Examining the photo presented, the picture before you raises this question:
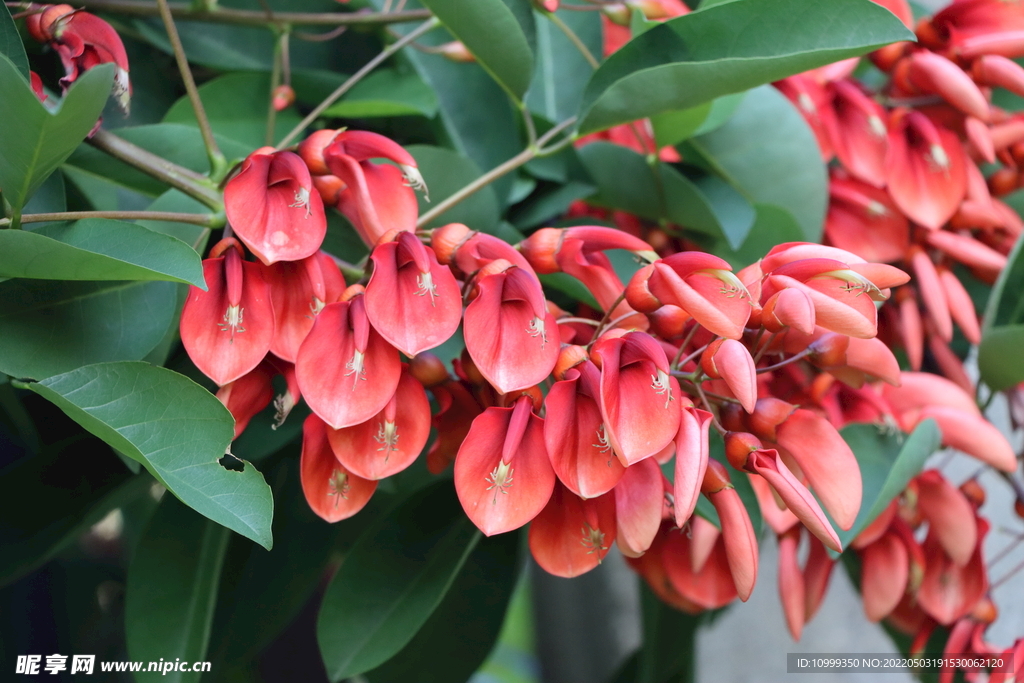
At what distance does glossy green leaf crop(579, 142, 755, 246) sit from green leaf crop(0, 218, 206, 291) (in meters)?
0.22

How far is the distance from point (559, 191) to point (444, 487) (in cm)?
17

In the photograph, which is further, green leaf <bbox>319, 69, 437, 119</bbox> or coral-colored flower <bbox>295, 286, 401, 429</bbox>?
green leaf <bbox>319, 69, 437, 119</bbox>

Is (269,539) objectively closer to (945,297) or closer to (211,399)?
(211,399)

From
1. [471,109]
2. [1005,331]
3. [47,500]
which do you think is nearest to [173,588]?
[47,500]

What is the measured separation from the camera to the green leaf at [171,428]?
0.21m

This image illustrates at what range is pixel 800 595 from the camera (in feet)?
1.15

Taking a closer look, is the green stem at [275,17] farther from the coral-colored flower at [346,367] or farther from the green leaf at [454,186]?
the coral-colored flower at [346,367]

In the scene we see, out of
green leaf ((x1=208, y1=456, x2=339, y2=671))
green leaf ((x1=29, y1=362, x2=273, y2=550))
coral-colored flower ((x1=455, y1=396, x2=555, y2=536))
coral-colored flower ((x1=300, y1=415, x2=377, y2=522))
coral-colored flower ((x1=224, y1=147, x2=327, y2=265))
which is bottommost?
green leaf ((x1=208, y1=456, x2=339, y2=671))

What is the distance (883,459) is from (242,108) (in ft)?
1.16

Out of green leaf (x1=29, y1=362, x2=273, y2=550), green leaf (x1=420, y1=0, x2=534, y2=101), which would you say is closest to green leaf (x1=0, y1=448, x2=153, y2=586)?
green leaf (x1=29, y1=362, x2=273, y2=550)

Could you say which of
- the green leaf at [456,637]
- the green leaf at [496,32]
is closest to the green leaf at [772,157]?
the green leaf at [496,32]

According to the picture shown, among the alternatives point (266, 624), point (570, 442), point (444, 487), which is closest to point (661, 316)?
point (570, 442)

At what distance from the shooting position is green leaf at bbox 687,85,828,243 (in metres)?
0.38

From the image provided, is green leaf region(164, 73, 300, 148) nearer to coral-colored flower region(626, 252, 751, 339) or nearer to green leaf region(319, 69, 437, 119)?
green leaf region(319, 69, 437, 119)
